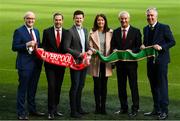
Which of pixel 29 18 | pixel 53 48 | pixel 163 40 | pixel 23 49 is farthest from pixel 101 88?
pixel 29 18

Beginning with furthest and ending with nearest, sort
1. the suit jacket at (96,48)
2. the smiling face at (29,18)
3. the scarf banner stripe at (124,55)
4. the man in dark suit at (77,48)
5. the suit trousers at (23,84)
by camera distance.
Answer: the suit jacket at (96,48)
the scarf banner stripe at (124,55)
the man in dark suit at (77,48)
the suit trousers at (23,84)
the smiling face at (29,18)

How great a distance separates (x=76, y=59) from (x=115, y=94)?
108 inches

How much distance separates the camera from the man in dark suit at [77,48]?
1017cm

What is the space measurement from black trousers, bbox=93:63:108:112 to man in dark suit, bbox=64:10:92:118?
1.20 feet

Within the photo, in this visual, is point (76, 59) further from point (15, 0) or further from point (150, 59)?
point (15, 0)

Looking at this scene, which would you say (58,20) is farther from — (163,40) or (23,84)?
(163,40)

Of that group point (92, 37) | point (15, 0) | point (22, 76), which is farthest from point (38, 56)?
point (15, 0)

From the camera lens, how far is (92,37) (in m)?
10.5

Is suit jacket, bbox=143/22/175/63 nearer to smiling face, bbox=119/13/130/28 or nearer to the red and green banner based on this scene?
the red and green banner

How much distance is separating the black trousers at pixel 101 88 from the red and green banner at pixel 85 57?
286 millimetres

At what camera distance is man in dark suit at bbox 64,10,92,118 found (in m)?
10.2

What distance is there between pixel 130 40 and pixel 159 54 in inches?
24.9

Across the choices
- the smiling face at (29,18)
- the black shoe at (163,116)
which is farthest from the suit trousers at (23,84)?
the black shoe at (163,116)

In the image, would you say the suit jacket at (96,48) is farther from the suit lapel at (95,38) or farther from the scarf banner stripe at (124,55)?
the scarf banner stripe at (124,55)
